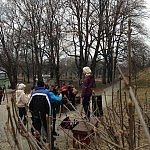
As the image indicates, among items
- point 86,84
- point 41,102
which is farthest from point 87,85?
point 41,102

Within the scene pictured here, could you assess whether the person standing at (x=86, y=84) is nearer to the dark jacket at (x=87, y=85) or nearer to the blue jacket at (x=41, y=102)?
the dark jacket at (x=87, y=85)

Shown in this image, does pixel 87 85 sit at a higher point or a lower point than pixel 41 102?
higher

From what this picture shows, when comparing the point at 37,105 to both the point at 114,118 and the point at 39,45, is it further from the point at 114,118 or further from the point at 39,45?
the point at 39,45

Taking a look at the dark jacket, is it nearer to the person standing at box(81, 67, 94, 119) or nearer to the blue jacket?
the person standing at box(81, 67, 94, 119)

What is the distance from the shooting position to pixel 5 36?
39375mm

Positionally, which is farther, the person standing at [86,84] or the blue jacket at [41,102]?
the person standing at [86,84]

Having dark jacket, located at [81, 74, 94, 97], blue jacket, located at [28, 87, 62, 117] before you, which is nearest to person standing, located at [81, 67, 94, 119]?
dark jacket, located at [81, 74, 94, 97]

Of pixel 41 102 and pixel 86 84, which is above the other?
pixel 86 84

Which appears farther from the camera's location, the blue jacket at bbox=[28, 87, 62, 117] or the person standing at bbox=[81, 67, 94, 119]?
the person standing at bbox=[81, 67, 94, 119]

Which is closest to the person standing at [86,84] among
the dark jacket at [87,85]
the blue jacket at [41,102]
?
the dark jacket at [87,85]

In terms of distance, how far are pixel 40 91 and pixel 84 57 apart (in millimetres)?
28696

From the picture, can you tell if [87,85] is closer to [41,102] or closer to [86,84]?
[86,84]

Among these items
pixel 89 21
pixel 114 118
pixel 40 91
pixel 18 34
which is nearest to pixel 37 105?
pixel 40 91

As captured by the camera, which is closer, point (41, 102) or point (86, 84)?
point (41, 102)
